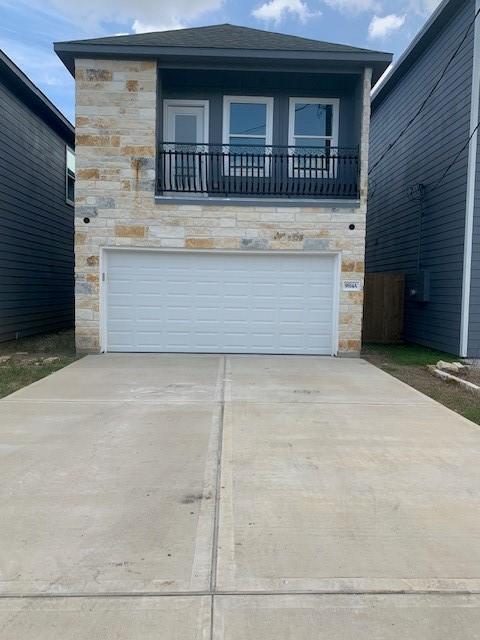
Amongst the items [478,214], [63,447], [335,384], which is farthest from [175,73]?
[63,447]

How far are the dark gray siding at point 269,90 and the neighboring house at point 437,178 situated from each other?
87.2 inches

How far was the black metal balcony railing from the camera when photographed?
10938mm

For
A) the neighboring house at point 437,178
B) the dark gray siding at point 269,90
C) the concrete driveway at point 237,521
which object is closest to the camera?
the concrete driveway at point 237,521

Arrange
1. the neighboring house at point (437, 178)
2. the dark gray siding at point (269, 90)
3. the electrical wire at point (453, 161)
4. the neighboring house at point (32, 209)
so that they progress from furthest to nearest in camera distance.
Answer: the neighboring house at point (32, 209)
the dark gray siding at point (269, 90)
the neighboring house at point (437, 178)
the electrical wire at point (453, 161)

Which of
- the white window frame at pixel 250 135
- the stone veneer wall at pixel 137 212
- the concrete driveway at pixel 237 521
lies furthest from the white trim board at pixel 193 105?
the concrete driveway at pixel 237 521

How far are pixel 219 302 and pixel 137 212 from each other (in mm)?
2438

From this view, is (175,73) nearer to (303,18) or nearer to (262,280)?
(262,280)

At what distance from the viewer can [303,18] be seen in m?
17.6

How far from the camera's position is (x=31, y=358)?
10.1 metres

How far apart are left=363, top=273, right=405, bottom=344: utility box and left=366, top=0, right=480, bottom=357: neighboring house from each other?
0.92 feet

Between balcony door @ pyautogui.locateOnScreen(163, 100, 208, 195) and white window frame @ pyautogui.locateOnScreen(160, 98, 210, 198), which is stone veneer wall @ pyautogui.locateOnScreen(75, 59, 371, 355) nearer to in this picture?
balcony door @ pyautogui.locateOnScreen(163, 100, 208, 195)

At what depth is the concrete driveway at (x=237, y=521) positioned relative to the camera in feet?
7.97

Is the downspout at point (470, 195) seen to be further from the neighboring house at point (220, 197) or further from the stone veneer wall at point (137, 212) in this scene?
the stone veneer wall at point (137, 212)

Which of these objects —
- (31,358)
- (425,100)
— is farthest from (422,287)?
(31,358)
